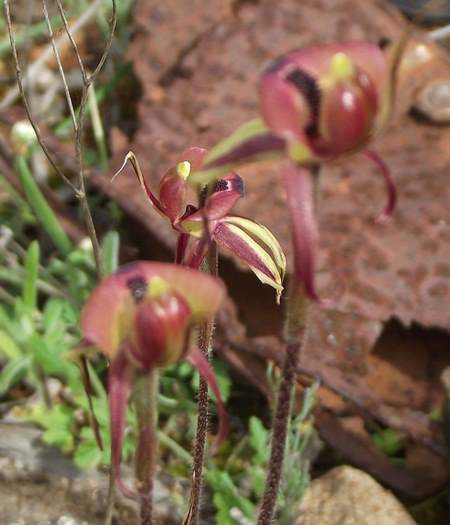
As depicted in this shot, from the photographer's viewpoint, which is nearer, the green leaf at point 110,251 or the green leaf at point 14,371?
the green leaf at point 14,371

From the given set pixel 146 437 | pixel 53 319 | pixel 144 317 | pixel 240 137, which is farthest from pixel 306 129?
pixel 53 319

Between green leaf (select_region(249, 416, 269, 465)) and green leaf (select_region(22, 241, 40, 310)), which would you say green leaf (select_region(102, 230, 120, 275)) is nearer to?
green leaf (select_region(22, 241, 40, 310))

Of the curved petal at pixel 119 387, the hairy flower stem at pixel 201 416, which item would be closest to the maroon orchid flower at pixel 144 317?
the curved petal at pixel 119 387

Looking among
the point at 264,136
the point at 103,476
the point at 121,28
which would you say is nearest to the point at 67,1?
the point at 121,28

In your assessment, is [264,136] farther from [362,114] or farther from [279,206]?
[279,206]

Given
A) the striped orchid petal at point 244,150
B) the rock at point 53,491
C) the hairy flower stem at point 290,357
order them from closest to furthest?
the striped orchid petal at point 244,150, the hairy flower stem at point 290,357, the rock at point 53,491

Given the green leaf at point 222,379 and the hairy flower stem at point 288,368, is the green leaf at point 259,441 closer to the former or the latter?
the green leaf at point 222,379

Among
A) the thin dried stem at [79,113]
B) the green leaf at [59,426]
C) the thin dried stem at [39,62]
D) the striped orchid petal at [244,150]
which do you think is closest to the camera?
the striped orchid petal at [244,150]

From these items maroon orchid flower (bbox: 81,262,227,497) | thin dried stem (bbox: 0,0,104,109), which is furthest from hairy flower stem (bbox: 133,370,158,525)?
thin dried stem (bbox: 0,0,104,109)
